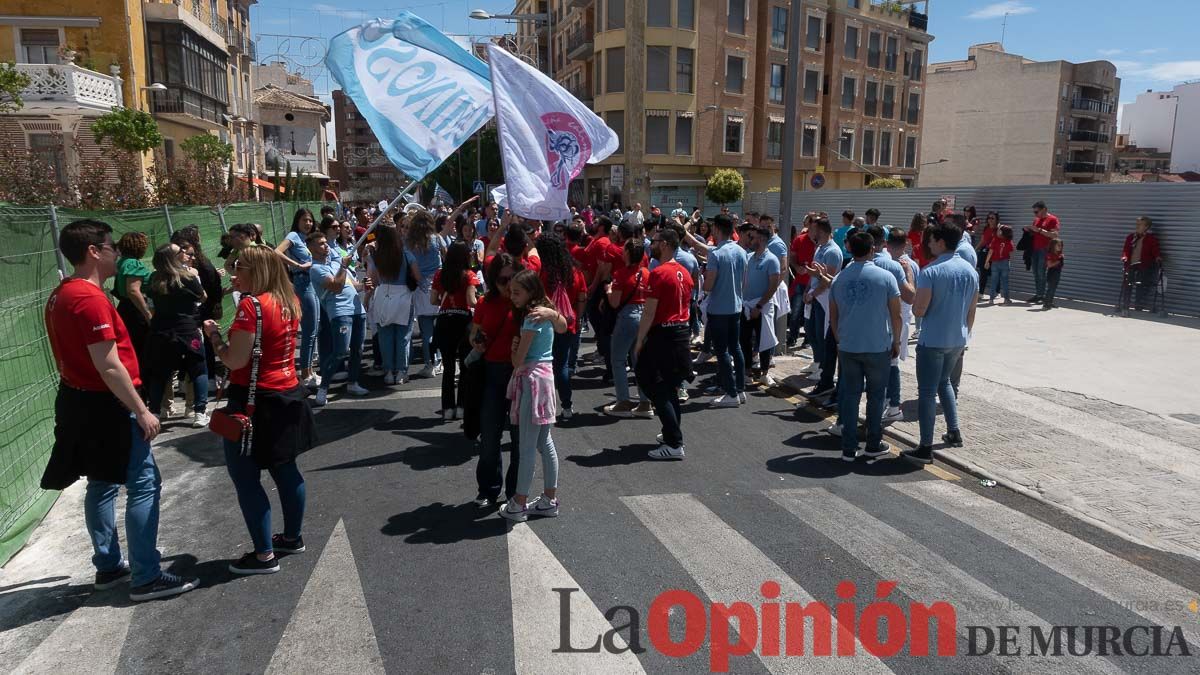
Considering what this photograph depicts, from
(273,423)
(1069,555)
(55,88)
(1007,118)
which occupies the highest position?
(1007,118)

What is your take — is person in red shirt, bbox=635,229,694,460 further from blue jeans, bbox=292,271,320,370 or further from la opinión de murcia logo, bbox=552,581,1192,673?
blue jeans, bbox=292,271,320,370

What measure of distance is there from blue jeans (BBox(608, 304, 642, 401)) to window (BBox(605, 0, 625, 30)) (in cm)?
3589

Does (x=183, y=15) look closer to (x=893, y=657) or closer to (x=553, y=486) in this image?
(x=553, y=486)

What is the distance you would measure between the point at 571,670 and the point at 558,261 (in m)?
3.90

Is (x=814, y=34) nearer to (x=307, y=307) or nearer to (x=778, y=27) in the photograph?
(x=778, y=27)

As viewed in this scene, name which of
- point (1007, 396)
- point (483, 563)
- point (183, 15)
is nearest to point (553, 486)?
point (483, 563)

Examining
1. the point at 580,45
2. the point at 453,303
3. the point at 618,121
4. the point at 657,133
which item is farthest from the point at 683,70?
the point at 453,303

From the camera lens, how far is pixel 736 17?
4209 cm

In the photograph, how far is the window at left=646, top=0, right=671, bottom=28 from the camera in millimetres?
39781

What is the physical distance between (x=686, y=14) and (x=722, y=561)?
132 feet

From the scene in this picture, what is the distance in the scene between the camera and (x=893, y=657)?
370cm

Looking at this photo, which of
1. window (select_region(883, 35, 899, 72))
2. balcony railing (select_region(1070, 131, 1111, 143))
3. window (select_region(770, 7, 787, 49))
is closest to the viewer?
window (select_region(770, 7, 787, 49))

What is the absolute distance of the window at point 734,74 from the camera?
139 feet

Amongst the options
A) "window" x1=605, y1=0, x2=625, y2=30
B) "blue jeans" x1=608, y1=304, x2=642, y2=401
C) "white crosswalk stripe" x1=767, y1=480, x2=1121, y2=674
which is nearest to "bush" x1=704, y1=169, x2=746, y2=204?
"window" x1=605, y1=0, x2=625, y2=30
